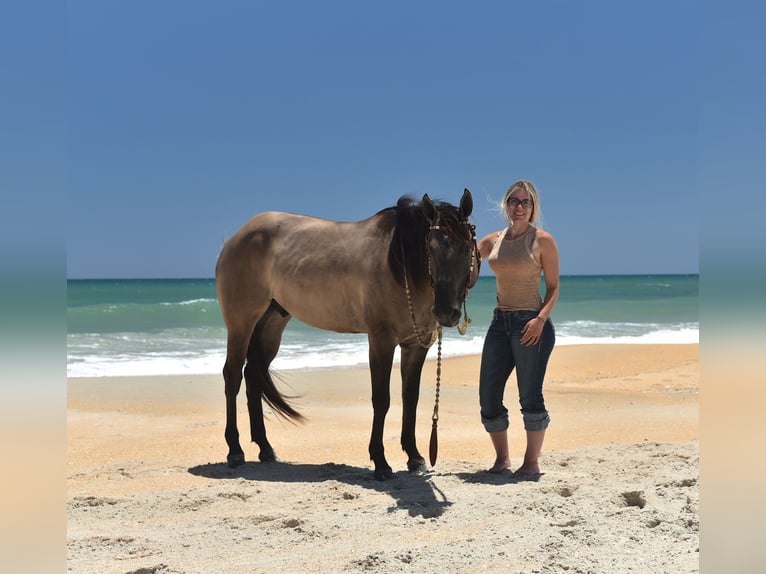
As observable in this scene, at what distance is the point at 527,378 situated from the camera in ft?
13.7

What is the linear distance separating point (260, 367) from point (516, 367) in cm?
→ 212

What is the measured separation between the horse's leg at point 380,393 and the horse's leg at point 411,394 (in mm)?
199

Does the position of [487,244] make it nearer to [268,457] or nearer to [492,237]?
[492,237]

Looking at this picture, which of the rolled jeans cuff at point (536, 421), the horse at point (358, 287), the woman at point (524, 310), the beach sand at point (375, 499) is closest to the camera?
A: the beach sand at point (375, 499)

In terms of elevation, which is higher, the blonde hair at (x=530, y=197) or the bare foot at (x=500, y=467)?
the blonde hair at (x=530, y=197)

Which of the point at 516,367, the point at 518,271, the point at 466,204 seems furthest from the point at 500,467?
the point at 466,204

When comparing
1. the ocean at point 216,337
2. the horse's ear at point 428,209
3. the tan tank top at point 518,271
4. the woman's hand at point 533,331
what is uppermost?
the horse's ear at point 428,209

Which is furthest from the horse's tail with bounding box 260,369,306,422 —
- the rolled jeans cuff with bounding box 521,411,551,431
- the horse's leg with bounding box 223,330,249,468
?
the rolled jeans cuff with bounding box 521,411,551,431

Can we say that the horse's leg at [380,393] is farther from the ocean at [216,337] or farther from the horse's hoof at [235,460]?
the ocean at [216,337]

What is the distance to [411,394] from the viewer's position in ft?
15.4

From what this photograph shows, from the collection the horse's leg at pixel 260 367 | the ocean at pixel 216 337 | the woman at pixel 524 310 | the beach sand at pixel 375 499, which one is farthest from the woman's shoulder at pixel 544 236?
the ocean at pixel 216 337

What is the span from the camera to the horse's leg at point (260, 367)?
5293 millimetres
